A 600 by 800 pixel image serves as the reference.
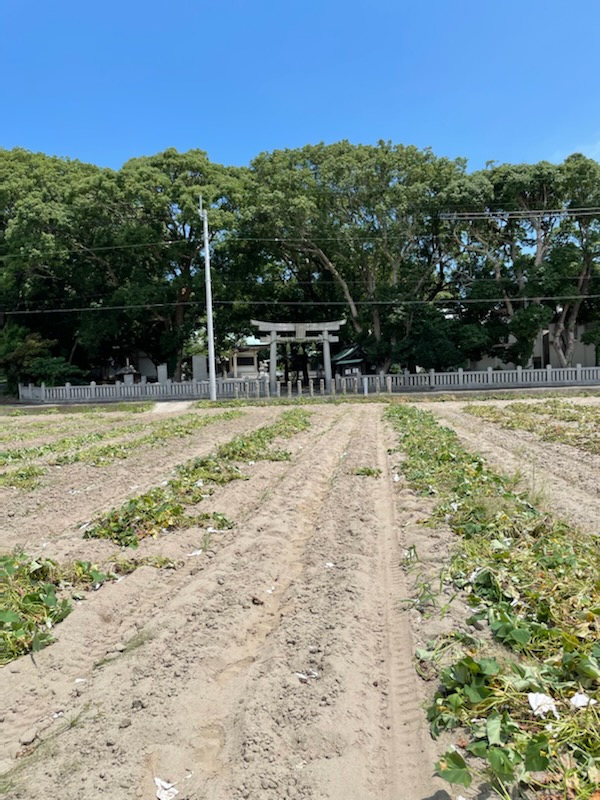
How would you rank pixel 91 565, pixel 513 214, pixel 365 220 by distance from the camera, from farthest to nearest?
1. pixel 365 220
2. pixel 513 214
3. pixel 91 565

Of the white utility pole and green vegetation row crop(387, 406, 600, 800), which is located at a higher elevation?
the white utility pole

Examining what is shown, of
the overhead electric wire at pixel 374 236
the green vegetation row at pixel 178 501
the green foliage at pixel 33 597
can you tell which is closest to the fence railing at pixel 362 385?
the overhead electric wire at pixel 374 236

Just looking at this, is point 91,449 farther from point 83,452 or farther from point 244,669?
point 244,669

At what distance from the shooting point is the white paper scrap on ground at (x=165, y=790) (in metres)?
2.05

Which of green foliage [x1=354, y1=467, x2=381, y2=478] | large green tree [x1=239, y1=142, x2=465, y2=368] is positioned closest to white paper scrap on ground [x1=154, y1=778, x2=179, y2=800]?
green foliage [x1=354, y1=467, x2=381, y2=478]

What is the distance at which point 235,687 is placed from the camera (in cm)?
278

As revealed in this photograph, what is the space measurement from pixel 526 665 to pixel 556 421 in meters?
12.3

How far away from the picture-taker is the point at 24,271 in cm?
2955

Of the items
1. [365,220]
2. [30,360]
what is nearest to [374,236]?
[365,220]

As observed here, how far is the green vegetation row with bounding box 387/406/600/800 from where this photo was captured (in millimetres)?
1972

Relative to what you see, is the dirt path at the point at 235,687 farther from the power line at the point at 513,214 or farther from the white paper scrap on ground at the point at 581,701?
the power line at the point at 513,214

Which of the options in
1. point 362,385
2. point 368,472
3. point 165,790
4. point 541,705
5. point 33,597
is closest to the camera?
point 165,790

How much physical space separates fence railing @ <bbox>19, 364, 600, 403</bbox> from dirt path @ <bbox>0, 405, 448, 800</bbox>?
23.8 metres

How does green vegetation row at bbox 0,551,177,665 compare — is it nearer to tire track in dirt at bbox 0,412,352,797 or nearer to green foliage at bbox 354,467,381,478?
tire track in dirt at bbox 0,412,352,797
